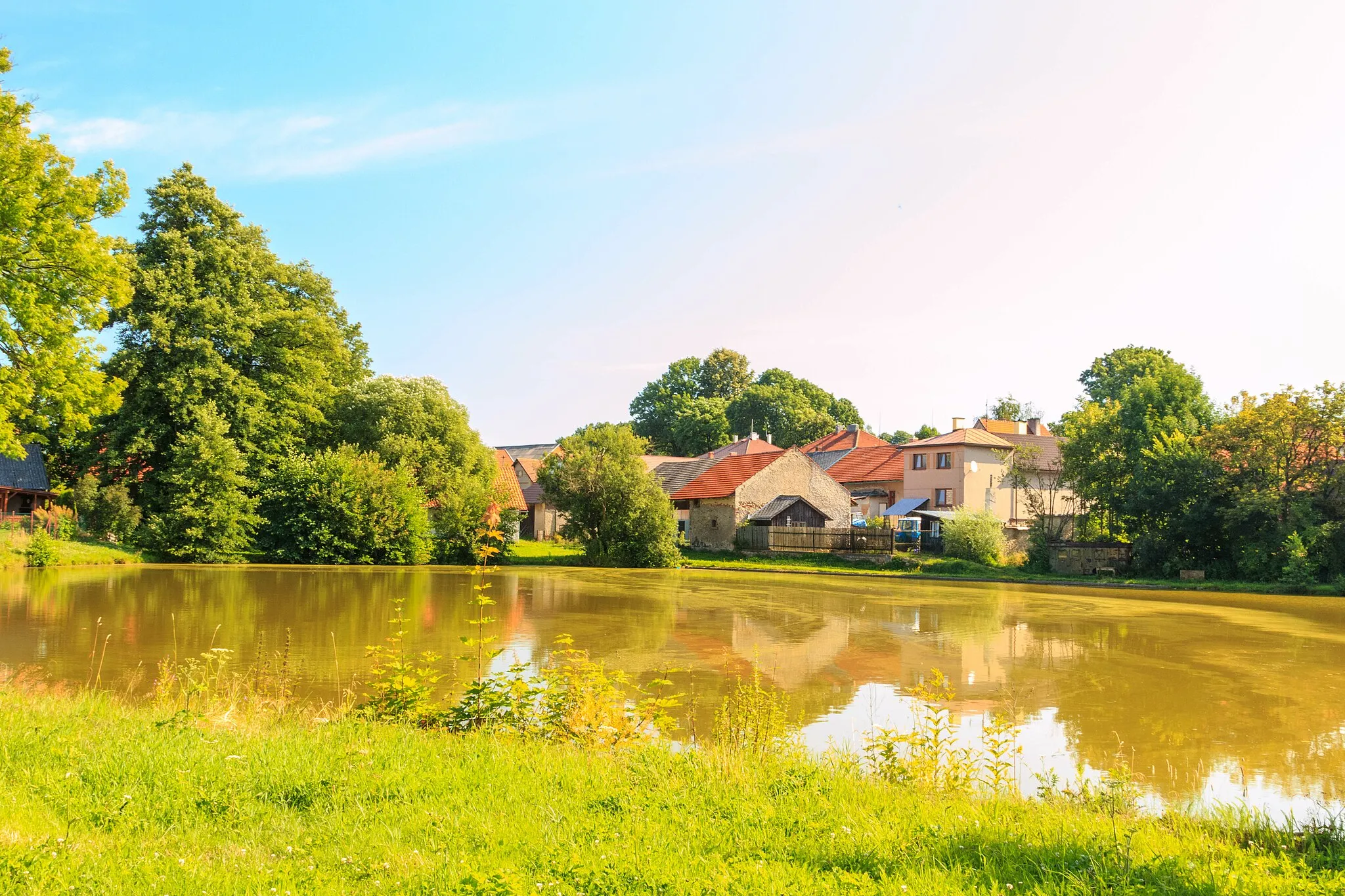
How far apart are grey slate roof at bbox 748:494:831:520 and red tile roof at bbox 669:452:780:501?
1.85 meters

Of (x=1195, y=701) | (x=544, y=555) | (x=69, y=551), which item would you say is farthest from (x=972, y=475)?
(x=69, y=551)

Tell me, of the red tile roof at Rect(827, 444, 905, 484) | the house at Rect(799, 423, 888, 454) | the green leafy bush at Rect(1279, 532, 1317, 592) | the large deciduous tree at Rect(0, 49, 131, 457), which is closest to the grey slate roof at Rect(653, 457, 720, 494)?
the red tile roof at Rect(827, 444, 905, 484)

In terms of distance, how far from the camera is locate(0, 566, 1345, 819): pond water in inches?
386

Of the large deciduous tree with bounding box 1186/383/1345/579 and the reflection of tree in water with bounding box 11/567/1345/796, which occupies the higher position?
the large deciduous tree with bounding box 1186/383/1345/579

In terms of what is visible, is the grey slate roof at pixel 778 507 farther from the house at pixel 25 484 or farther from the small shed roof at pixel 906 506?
the house at pixel 25 484

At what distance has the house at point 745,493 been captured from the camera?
4891 cm

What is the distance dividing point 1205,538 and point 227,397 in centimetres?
4022

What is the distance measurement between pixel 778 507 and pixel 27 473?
35.0m

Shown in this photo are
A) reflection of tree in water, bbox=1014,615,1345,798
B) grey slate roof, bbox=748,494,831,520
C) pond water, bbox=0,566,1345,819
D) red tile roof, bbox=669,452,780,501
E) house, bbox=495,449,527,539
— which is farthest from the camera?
red tile roof, bbox=669,452,780,501

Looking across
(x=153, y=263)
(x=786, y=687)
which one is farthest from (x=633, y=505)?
(x=786, y=687)

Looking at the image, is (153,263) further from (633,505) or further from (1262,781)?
(1262,781)

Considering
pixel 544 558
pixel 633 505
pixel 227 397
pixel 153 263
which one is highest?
pixel 153 263

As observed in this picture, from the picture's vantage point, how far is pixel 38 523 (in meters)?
35.4

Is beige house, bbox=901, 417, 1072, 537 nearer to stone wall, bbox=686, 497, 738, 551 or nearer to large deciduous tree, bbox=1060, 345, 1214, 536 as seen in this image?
large deciduous tree, bbox=1060, 345, 1214, 536
